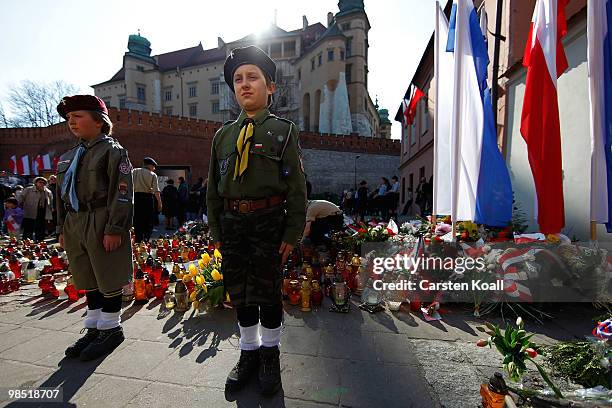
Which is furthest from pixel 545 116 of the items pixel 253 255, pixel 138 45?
pixel 138 45

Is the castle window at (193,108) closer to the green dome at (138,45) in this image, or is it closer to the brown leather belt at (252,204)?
the green dome at (138,45)

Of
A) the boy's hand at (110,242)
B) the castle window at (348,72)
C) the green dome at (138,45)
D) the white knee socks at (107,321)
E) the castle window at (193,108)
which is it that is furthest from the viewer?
the castle window at (193,108)

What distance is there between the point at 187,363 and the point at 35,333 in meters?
1.62

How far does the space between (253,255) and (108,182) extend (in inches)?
51.8

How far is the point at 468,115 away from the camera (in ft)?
13.5

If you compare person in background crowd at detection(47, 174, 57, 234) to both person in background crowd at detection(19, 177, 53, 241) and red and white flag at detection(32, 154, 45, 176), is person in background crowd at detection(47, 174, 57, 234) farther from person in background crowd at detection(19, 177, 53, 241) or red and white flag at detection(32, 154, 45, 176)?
red and white flag at detection(32, 154, 45, 176)

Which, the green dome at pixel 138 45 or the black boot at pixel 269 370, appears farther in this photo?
the green dome at pixel 138 45

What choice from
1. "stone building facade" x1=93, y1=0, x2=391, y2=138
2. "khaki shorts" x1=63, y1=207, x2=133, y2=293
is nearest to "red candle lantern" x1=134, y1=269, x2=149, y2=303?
"khaki shorts" x1=63, y1=207, x2=133, y2=293

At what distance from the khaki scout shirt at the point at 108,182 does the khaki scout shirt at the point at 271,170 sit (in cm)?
77

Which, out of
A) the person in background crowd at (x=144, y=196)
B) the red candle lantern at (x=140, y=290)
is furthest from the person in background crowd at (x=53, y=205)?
the red candle lantern at (x=140, y=290)

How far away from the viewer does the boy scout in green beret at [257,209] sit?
1.92m

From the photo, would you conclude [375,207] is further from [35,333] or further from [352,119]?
[352,119]

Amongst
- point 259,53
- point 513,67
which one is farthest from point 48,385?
point 513,67

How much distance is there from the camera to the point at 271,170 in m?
1.94
